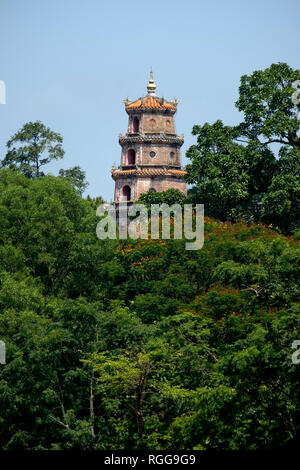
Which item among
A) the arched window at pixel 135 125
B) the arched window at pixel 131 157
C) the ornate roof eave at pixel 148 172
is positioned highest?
the arched window at pixel 135 125

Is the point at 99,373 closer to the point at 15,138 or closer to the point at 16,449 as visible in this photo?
the point at 16,449

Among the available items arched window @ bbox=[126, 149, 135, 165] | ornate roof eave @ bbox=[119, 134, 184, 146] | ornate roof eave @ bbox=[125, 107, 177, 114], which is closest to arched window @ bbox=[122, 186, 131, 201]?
arched window @ bbox=[126, 149, 135, 165]

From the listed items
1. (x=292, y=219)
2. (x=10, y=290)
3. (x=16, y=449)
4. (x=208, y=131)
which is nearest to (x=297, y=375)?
(x=16, y=449)

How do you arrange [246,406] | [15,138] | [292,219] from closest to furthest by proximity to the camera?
[246,406], [292,219], [15,138]

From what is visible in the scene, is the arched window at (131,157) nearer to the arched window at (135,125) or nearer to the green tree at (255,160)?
the arched window at (135,125)

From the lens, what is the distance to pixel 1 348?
3656 cm

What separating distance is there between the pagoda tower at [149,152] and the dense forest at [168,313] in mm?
15809

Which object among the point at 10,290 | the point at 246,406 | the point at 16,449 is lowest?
the point at 16,449

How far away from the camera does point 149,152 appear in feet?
237

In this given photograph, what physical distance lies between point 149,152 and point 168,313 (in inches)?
1262

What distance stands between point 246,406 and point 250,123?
27.8m

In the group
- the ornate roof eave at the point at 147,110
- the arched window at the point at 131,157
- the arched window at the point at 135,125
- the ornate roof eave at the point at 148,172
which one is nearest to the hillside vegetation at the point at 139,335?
the ornate roof eave at the point at 148,172

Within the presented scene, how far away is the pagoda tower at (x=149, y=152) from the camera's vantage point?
71.0 m

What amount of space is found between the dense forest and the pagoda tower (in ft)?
51.9
